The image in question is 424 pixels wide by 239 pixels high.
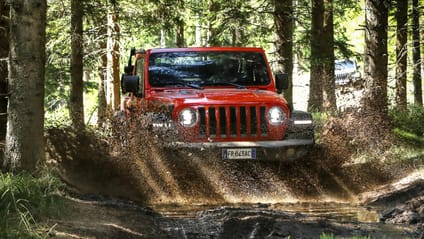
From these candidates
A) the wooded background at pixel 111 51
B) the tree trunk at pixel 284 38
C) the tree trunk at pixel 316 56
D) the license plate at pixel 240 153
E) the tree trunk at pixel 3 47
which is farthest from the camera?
the tree trunk at pixel 316 56

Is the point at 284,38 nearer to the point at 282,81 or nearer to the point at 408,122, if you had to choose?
the point at 408,122

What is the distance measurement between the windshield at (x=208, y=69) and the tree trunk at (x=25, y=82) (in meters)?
2.95

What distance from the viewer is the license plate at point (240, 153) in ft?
27.6

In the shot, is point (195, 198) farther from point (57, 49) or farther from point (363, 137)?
point (57, 49)

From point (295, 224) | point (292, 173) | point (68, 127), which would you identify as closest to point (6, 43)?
point (68, 127)

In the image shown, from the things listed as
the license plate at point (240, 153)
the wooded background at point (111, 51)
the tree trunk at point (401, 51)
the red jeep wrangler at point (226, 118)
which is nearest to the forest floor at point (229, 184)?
the license plate at point (240, 153)

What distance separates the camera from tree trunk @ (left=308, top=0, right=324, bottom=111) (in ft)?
50.9

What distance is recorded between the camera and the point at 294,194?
8.99m

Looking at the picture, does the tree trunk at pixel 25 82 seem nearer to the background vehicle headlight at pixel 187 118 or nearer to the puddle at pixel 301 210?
the puddle at pixel 301 210

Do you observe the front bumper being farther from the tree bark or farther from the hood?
the tree bark

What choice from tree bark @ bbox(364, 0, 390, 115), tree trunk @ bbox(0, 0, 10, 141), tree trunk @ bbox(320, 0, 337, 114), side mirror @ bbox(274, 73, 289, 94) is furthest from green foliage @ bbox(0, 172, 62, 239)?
tree trunk @ bbox(320, 0, 337, 114)

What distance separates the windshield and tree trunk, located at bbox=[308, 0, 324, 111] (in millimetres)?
5121

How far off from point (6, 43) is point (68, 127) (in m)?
1.64

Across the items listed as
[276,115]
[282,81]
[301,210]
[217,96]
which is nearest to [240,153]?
[276,115]
